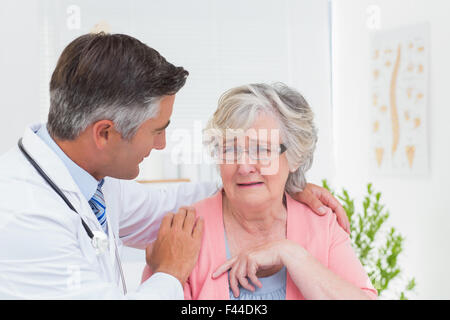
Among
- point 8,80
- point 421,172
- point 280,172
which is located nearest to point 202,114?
point 280,172

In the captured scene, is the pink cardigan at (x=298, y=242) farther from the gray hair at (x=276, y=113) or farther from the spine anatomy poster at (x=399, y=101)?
the spine anatomy poster at (x=399, y=101)

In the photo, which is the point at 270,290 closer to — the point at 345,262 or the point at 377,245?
the point at 345,262

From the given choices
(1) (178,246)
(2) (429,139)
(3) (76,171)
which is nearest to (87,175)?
(3) (76,171)

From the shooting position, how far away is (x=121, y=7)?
1.20 metres

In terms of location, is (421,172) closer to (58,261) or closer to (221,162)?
(221,162)

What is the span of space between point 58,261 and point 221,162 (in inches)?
16.3

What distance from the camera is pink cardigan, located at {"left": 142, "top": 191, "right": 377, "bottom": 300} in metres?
1.09

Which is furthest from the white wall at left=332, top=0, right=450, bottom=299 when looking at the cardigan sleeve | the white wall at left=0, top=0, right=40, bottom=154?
the white wall at left=0, top=0, right=40, bottom=154

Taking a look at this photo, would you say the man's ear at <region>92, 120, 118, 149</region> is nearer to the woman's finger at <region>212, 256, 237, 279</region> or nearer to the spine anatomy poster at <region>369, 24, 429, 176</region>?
the woman's finger at <region>212, 256, 237, 279</region>

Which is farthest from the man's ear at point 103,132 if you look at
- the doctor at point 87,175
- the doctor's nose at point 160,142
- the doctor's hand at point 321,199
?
the doctor's hand at point 321,199

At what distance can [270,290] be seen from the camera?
1.11 m

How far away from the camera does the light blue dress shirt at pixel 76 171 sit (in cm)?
107

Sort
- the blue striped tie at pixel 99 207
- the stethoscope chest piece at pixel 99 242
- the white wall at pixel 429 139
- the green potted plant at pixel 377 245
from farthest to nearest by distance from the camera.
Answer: the green potted plant at pixel 377 245
the white wall at pixel 429 139
the blue striped tie at pixel 99 207
the stethoscope chest piece at pixel 99 242

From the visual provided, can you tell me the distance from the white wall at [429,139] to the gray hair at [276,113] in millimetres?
171
